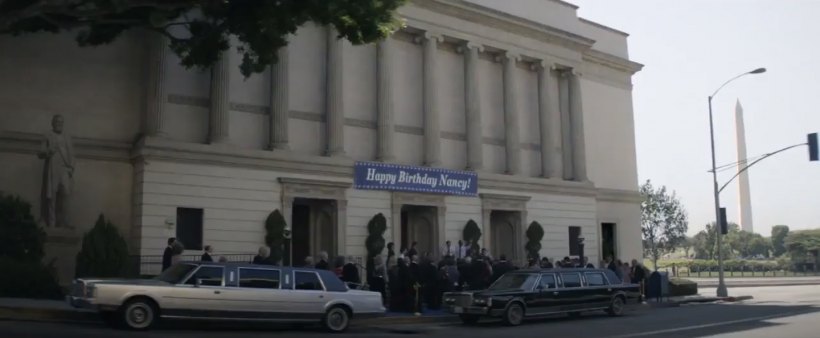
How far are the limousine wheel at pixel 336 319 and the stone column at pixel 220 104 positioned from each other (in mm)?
11152

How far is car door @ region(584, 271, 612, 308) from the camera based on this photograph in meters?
23.1

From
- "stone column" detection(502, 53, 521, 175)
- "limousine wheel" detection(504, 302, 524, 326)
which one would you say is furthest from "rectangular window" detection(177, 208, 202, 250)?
"stone column" detection(502, 53, 521, 175)

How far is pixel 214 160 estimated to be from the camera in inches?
1046

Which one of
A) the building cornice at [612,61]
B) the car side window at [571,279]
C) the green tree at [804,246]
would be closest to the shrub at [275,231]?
the car side window at [571,279]

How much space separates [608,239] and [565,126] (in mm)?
7559

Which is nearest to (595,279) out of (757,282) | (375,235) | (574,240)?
(375,235)

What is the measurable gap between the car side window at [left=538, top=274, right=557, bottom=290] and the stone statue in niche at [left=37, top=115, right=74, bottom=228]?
1428 centimetres

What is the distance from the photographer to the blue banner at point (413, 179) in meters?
30.6

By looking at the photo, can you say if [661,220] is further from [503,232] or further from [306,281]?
[306,281]

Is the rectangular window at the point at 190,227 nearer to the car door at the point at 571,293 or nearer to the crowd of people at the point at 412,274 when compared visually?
the crowd of people at the point at 412,274

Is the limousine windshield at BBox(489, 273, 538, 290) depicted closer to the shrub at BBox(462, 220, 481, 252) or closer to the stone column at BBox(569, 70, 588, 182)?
the shrub at BBox(462, 220, 481, 252)

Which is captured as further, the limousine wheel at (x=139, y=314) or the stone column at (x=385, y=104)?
the stone column at (x=385, y=104)

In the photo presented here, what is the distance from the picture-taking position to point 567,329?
19344 millimetres

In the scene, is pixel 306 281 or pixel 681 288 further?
pixel 681 288
